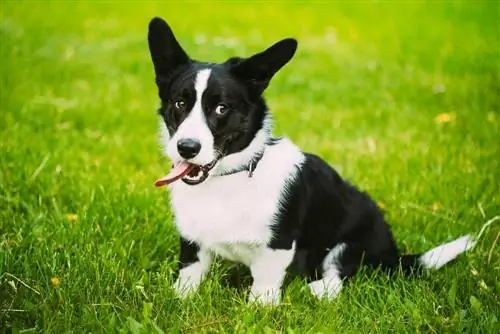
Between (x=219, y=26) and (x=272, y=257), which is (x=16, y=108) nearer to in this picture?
(x=272, y=257)

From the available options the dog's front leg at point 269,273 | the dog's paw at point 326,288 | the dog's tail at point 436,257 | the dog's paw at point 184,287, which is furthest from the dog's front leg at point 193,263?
the dog's tail at point 436,257

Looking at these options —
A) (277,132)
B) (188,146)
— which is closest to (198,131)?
(188,146)

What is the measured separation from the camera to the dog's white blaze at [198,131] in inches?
115

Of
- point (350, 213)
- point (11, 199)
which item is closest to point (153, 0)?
point (11, 199)

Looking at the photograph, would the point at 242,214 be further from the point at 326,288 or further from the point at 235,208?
the point at 326,288

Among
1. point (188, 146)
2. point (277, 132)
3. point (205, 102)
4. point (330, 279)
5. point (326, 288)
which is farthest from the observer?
point (277, 132)

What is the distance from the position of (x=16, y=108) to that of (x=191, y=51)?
2.43 metres

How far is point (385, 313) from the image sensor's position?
3.15m

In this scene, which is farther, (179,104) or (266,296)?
(266,296)

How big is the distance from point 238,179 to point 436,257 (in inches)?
39.6

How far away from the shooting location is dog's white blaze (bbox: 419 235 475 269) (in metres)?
3.58

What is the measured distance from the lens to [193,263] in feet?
11.1

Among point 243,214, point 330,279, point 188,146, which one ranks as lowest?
point 330,279

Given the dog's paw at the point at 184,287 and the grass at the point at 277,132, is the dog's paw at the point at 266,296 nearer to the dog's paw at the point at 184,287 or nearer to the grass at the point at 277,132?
the grass at the point at 277,132
